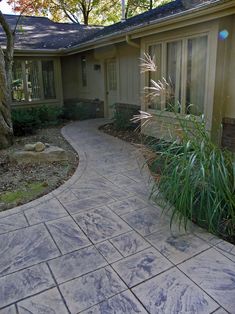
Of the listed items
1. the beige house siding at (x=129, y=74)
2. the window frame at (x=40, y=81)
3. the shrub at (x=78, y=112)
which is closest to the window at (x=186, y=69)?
the beige house siding at (x=129, y=74)

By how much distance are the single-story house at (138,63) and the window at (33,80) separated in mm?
36

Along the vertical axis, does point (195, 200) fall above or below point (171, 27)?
below

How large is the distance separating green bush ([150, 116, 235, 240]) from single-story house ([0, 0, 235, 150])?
83cm

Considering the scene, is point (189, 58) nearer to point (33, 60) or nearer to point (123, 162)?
point (123, 162)

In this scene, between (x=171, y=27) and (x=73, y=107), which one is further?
(x=73, y=107)

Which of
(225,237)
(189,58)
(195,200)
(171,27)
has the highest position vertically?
(171,27)

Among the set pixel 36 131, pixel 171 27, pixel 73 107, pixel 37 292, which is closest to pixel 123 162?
pixel 171 27

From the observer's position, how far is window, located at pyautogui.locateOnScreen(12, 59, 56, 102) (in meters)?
9.78

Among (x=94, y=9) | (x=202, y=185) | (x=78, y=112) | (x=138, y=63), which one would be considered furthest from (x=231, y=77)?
(x=94, y=9)

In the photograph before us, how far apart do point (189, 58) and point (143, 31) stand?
1.32 metres

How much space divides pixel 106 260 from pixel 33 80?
9332mm

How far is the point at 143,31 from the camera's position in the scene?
565 cm

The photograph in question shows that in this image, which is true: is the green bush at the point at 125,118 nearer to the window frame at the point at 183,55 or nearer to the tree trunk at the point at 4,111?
the window frame at the point at 183,55

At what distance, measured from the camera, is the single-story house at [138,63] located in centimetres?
448
